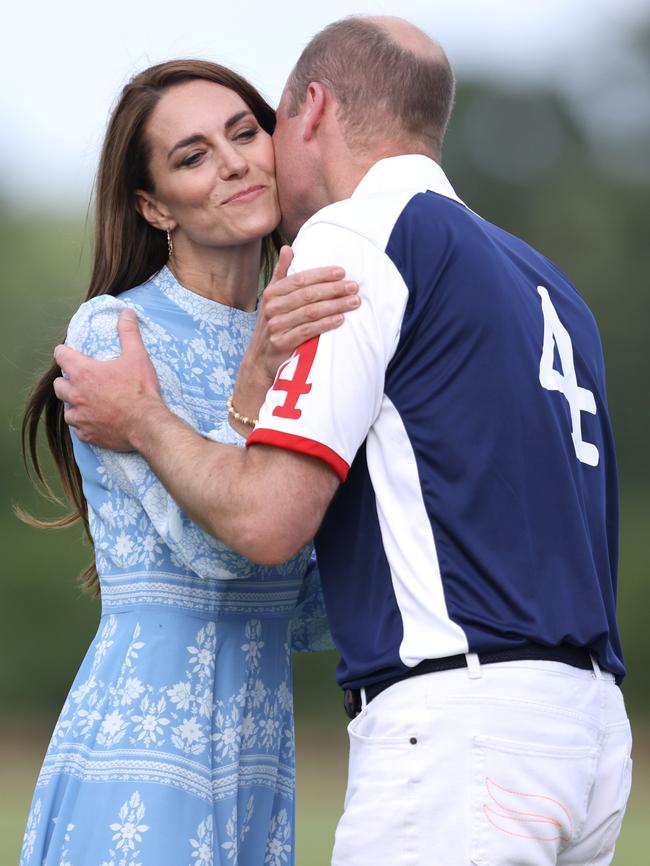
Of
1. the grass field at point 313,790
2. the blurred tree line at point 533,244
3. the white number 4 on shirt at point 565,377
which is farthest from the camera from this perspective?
the blurred tree line at point 533,244

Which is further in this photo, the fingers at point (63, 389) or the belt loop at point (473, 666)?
the fingers at point (63, 389)

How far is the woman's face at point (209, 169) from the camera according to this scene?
3336mm

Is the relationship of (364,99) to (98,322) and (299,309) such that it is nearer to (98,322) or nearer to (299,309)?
(299,309)

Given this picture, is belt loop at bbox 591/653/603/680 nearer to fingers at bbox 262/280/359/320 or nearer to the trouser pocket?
the trouser pocket

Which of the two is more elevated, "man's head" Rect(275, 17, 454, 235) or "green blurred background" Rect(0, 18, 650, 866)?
"green blurred background" Rect(0, 18, 650, 866)

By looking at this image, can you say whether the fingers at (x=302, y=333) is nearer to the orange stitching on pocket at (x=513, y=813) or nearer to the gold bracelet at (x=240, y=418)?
the gold bracelet at (x=240, y=418)

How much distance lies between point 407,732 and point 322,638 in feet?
2.92

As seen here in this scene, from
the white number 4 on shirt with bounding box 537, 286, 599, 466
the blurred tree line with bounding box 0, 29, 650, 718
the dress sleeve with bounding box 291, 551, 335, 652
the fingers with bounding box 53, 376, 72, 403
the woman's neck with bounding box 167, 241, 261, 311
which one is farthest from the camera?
the blurred tree line with bounding box 0, 29, 650, 718

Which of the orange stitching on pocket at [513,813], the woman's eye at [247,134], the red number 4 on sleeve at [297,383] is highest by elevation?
the woman's eye at [247,134]

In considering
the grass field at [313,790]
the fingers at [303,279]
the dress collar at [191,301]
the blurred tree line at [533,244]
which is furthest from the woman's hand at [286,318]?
the blurred tree line at [533,244]

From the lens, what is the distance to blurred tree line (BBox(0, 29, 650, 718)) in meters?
14.0

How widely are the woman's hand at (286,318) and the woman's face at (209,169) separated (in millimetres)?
604

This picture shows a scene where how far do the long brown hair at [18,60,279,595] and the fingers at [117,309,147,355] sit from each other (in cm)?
36

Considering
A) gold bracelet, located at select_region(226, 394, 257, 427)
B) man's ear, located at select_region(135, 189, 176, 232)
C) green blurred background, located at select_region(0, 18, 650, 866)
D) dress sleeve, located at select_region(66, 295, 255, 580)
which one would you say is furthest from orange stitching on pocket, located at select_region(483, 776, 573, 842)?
green blurred background, located at select_region(0, 18, 650, 866)
